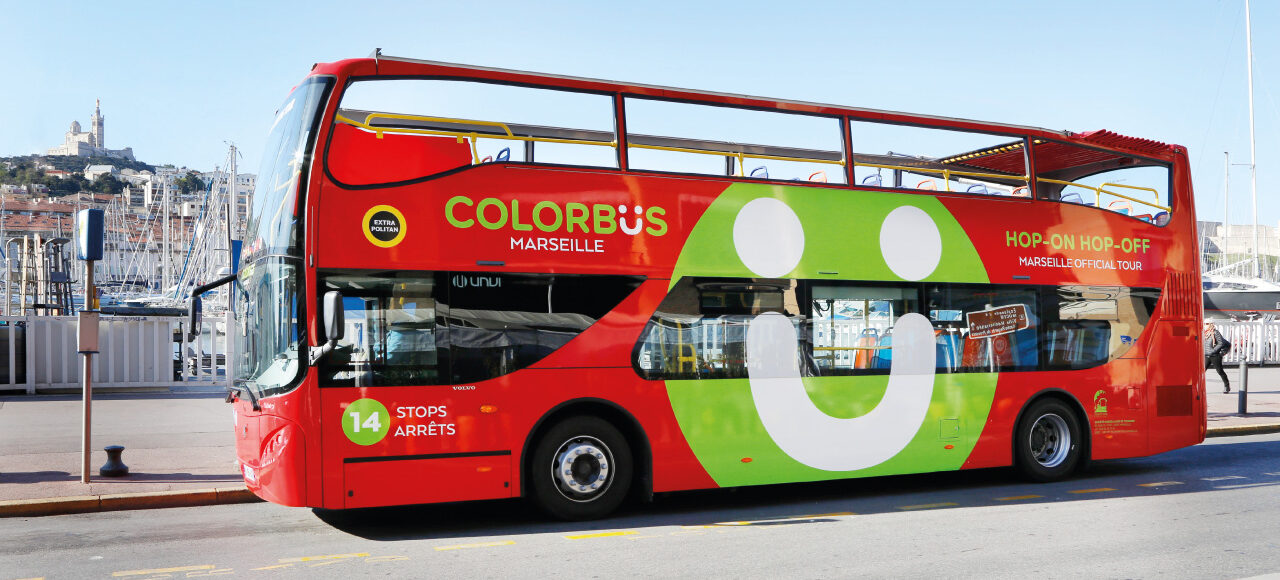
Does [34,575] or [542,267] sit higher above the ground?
[542,267]

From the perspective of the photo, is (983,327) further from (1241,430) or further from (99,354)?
(99,354)

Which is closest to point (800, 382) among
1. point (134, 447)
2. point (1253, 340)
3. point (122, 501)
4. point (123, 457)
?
point (122, 501)

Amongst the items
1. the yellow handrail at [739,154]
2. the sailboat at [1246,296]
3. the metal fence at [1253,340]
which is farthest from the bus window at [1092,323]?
the sailboat at [1246,296]

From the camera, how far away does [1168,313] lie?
39.1 ft

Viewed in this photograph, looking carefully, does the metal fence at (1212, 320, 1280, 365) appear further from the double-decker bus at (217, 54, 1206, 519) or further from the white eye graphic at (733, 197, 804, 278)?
the white eye graphic at (733, 197, 804, 278)

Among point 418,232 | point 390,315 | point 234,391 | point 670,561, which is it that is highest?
point 418,232

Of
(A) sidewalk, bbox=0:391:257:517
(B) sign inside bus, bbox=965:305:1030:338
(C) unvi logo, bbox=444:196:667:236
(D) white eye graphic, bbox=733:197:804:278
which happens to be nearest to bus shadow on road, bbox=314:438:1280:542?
(B) sign inside bus, bbox=965:305:1030:338

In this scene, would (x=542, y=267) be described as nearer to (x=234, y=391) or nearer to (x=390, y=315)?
(x=390, y=315)

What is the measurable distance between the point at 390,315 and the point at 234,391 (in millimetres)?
1780

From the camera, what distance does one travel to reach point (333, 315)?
24.1ft

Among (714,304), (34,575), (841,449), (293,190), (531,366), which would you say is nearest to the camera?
(34,575)

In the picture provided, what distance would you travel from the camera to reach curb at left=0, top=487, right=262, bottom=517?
9.02 metres

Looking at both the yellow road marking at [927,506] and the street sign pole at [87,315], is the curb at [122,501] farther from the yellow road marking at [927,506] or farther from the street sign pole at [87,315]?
the yellow road marking at [927,506]

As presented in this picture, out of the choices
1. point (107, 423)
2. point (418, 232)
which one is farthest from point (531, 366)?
point (107, 423)
